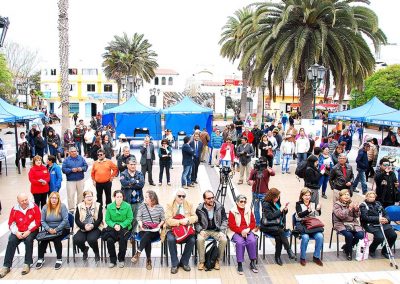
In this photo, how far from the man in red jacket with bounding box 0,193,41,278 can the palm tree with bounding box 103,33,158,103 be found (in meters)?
36.8

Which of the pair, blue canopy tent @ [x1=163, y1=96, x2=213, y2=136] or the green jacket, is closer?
the green jacket

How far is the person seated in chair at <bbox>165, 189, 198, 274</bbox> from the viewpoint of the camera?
643 cm

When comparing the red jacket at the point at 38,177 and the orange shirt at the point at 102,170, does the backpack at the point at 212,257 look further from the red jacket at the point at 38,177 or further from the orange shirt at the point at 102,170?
the red jacket at the point at 38,177

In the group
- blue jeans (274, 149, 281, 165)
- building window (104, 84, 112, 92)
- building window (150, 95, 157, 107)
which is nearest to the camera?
blue jeans (274, 149, 281, 165)

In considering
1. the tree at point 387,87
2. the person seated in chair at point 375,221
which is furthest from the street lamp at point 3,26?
the tree at point 387,87

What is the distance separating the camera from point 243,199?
6.54 meters

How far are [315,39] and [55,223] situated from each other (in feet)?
49.3

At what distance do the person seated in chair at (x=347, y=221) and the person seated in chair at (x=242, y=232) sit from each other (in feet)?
5.34

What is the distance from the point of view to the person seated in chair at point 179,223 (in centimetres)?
643

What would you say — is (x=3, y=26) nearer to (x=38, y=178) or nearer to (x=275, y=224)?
(x=38, y=178)

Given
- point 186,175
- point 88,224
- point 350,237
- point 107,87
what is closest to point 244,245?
point 350,237

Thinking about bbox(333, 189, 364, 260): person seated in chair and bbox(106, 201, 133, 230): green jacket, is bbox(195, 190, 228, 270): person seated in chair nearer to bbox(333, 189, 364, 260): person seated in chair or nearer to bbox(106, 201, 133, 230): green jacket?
bbox(106, 201, 133, 230): green jacket

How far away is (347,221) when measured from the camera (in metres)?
7.10

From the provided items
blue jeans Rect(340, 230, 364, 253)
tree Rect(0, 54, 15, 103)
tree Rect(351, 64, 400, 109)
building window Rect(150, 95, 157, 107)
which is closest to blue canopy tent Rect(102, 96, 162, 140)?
blue jeans Rect(340, 230, 364, 253)
